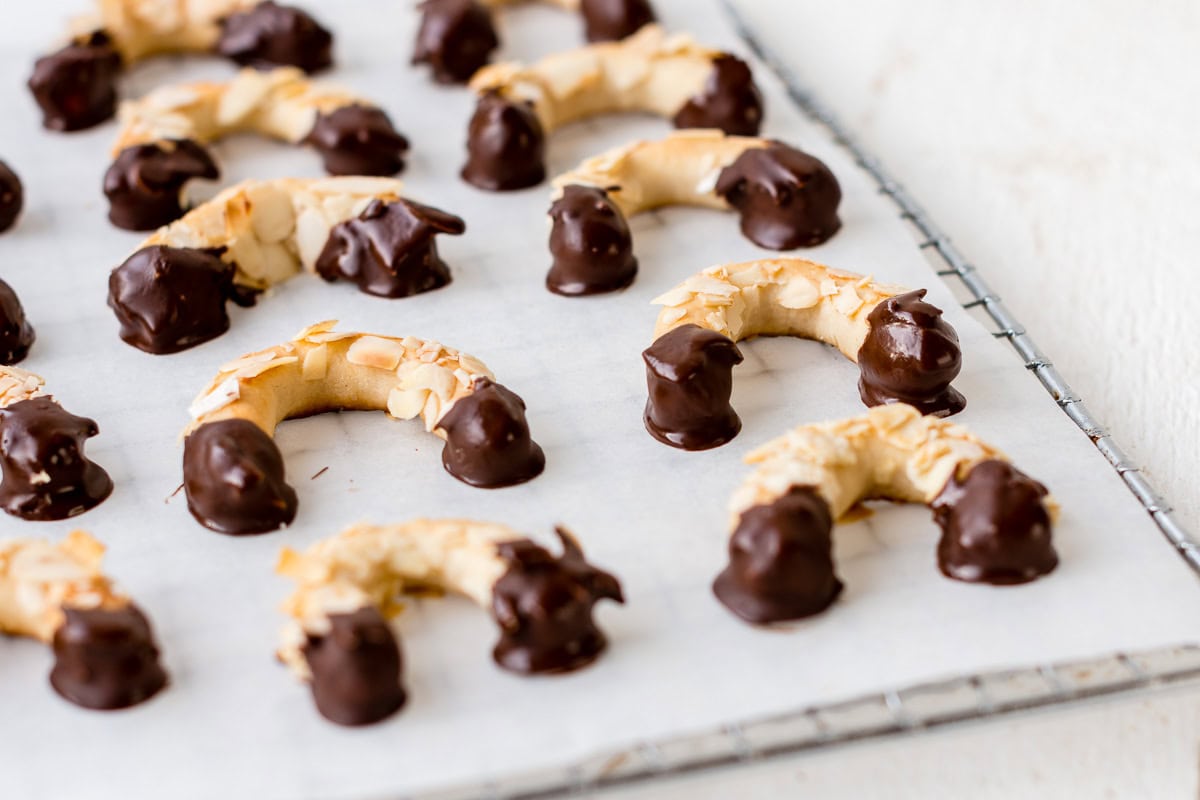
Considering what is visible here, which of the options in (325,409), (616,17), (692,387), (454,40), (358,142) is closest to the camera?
(692,387)

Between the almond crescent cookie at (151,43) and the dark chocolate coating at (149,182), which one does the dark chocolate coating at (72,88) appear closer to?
the almond crescent cookie at (151,43)

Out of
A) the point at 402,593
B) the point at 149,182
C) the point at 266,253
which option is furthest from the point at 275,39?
the point at 402,593

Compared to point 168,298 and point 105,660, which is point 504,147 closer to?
point 168,298

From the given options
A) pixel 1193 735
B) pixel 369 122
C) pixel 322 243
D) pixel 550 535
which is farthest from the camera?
pixel 369 122

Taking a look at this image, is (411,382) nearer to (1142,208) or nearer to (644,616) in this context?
(644,616)

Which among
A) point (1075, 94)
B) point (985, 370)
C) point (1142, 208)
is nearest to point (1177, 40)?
point (1075, 94)

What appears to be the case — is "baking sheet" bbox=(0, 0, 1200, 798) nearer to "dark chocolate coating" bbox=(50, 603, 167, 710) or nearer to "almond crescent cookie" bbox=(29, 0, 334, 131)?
"dark chocolate coating" bbox=(50, 603, 167, 710)
